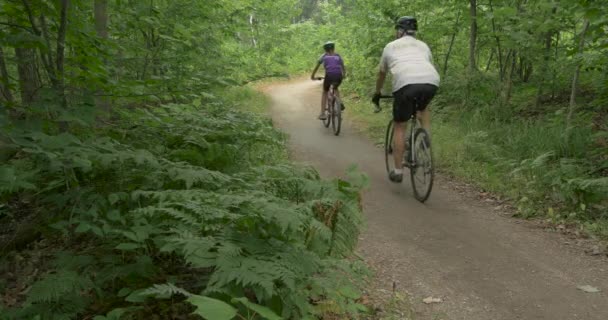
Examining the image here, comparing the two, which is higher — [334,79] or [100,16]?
Answer: [100,16]

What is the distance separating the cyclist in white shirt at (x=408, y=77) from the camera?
5617mm

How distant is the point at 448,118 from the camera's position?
10383 mm

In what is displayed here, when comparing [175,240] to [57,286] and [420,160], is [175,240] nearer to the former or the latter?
[57,286]

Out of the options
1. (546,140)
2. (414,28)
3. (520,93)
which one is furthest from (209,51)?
(520,93)

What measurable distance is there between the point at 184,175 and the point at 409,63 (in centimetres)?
368

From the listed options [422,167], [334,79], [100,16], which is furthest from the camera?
[334,79]

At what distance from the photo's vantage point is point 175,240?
2.31 meters

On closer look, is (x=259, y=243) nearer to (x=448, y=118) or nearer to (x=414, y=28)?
(x=414, y=28)

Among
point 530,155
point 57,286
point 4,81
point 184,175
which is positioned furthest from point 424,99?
point 57,286

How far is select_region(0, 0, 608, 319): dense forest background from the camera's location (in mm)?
2486

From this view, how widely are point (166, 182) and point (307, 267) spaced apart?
5.46ft

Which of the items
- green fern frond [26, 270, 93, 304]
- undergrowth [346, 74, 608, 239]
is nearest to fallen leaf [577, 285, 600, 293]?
undergrowth [346, 74, 608, 239]

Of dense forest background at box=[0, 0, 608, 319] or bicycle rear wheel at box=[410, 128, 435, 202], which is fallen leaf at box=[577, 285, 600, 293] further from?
bicycle rear wheel at box=[410, 128, 435, 202]

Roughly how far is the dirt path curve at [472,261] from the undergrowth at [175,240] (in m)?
0.84
